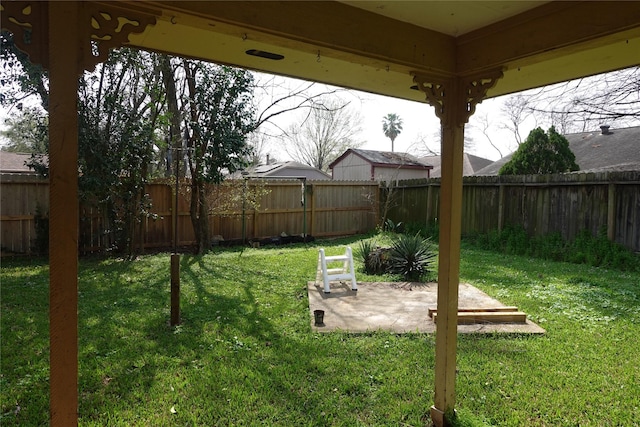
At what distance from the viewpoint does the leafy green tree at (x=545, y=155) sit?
10477mm

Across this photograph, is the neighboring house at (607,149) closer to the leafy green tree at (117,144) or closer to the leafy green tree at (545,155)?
the leafy green tree at (545,155)

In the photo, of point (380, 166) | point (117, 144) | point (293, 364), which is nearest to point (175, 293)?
point (293, 364)

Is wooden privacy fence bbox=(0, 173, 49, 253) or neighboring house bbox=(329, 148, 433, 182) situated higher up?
neighboring house bbox=(329, 148, 433, 182)

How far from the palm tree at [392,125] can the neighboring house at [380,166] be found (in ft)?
71.1

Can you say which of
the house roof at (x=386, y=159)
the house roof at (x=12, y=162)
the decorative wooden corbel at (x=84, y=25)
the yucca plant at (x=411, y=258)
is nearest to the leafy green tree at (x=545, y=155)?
the yucca plant at (x=411, y=258)

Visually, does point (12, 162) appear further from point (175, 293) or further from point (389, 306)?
point (389, 306)

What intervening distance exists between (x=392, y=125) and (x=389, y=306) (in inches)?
1569

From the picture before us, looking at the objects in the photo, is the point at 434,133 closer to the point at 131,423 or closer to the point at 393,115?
the point at 393,115

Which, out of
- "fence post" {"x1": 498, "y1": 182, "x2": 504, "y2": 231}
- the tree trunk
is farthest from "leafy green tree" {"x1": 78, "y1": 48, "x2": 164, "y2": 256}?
"fence post" {"x1": 498, "y1": 182, "x2": 504, "y2": 231}

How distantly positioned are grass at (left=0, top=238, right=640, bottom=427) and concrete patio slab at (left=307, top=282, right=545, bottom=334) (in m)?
0.19

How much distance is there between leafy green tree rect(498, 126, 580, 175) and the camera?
10.5 meters

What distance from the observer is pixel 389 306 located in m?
4.95

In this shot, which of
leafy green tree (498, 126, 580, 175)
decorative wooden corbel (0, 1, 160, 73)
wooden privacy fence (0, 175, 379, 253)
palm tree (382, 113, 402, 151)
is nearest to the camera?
decorative wooden corbel (0, 1, 160, 73)

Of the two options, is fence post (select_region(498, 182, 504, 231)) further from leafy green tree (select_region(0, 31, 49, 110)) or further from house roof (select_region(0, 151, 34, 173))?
house roof (select_region(0, 151, 34, 173))
